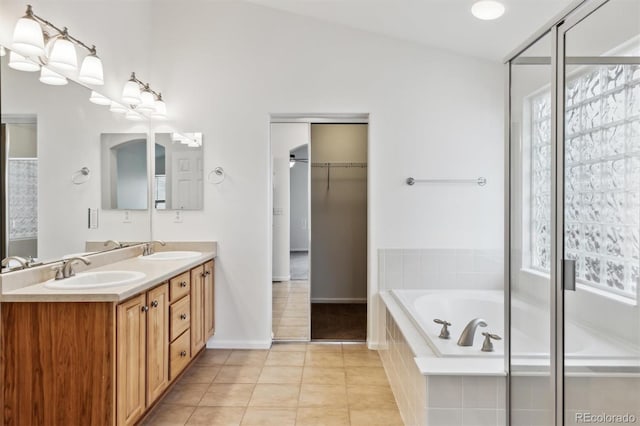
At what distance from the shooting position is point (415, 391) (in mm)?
2020

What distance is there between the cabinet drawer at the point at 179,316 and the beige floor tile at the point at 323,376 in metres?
0.92

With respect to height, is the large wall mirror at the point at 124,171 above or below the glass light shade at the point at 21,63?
below

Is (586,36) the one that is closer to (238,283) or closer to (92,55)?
(92,55)

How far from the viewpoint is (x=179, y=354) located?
2.63m

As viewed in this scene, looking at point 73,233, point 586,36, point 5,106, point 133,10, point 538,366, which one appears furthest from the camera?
point 133,10

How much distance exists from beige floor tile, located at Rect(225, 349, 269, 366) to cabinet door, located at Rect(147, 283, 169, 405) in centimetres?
80

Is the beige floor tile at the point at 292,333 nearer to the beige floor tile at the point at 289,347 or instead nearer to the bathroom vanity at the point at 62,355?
the beige floor tile at the point at 289,347

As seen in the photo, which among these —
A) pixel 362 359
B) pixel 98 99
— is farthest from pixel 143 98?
pixel 362 359

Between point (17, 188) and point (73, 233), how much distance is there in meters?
0.53

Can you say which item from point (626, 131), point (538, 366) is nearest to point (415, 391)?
point (538, 366)

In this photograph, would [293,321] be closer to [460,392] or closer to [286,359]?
[286,359]

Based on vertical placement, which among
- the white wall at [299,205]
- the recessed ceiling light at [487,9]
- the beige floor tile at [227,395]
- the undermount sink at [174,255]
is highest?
the recessed ceiling light at [487,9]

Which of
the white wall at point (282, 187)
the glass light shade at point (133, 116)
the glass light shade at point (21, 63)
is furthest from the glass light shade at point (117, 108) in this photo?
the white wall at point (282, 187)

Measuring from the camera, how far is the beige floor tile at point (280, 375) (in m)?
2.81
